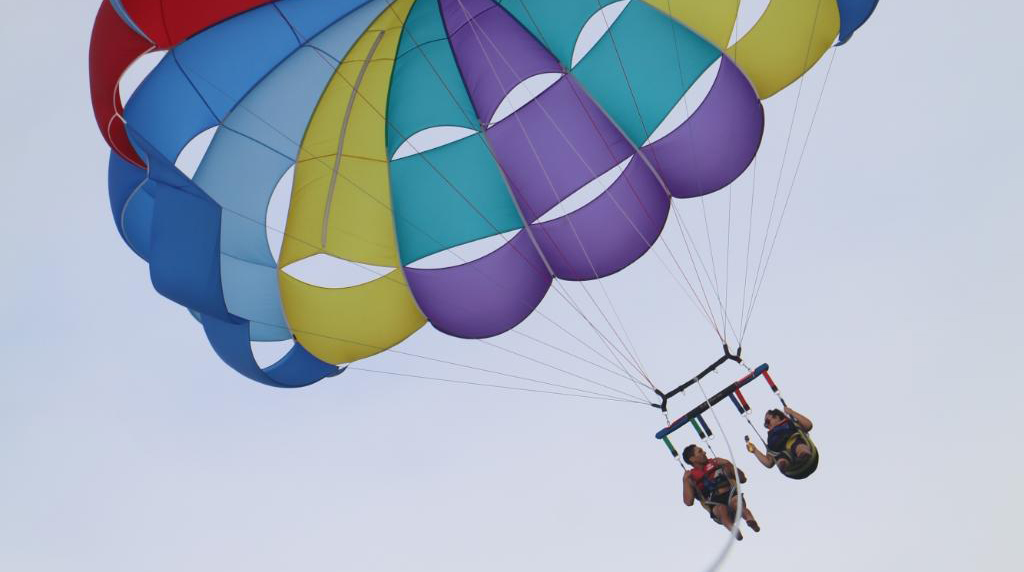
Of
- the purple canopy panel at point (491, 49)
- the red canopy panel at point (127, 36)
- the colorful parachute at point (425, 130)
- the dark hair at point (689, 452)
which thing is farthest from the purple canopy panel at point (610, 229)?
the red canopy panel at point (127, 36)

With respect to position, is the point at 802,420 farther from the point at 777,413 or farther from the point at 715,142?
the point at 715,142

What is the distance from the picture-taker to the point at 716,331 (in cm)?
749

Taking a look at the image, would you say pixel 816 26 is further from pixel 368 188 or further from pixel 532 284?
pixel 368 188

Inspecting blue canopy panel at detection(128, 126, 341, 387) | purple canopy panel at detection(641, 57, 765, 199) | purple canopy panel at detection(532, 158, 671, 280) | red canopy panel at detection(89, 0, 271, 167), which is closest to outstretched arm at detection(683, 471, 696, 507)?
purple canopy panel at detection(532, 158, 671, 280)

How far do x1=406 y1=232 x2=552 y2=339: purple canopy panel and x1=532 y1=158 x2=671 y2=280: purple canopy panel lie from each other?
0.61 ft

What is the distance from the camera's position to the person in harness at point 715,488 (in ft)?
22.8

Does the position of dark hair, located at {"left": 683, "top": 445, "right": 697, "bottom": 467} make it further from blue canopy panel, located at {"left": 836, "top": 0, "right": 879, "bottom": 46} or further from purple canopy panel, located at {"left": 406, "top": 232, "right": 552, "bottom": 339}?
blue canopy panel, located at {"left": 836, "top": 0, "right": 879, "bottom": 46}

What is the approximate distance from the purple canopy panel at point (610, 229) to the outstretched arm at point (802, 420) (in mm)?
1737

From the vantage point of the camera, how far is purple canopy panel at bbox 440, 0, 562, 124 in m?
7.79

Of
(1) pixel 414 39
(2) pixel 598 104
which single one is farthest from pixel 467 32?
(2) pixel 598 104

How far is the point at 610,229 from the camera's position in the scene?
26.8 feet

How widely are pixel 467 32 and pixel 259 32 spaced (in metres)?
1.43

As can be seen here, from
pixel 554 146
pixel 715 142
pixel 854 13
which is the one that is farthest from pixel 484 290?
pixel 854 13

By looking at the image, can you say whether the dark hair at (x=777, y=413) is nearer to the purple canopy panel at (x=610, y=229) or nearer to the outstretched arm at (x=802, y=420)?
the outstretched arm at (x=802, y=420)
